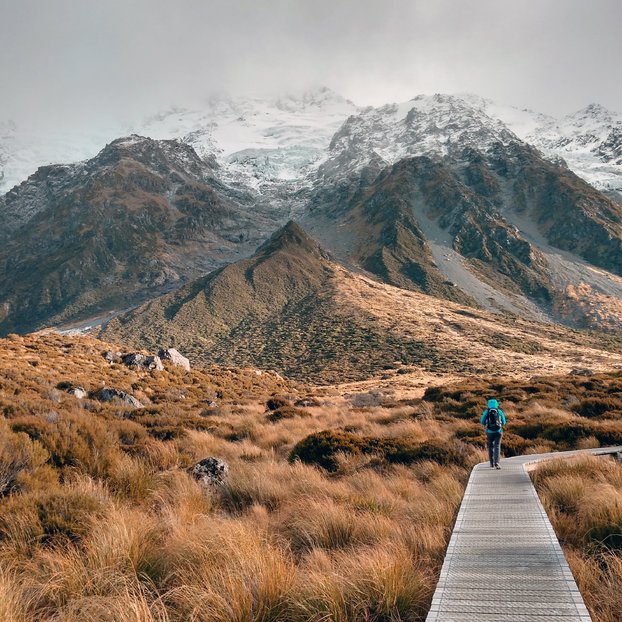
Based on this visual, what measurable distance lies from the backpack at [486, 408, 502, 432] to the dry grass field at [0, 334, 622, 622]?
1.12 meters

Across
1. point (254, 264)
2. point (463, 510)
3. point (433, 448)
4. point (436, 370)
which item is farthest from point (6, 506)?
point (254, 264)

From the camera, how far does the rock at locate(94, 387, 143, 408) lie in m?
22.0

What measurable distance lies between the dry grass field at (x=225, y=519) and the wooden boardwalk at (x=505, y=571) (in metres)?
0.32

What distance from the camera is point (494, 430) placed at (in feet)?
36.3

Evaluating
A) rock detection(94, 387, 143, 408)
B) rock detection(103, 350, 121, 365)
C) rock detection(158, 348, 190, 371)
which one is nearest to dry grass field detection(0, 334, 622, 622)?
rock detection(94, 387, 143, 408)

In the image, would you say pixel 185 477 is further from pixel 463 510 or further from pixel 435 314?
pixel 435 314

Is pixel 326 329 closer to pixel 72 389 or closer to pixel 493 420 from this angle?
pixel 72 389

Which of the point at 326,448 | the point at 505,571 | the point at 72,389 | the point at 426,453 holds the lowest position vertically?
the point at 426,453

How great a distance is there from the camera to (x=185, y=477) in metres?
8.40

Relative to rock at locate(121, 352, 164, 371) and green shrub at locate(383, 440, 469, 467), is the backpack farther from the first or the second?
rock at locate(121, 352, 164, 371)

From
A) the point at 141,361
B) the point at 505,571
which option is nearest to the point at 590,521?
the point at 505,571

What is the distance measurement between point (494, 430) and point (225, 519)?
710 centimetres

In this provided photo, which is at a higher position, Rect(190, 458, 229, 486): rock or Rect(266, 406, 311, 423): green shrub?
Rect(190, 458, 229, 486): rock

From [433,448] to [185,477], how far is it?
248 inches
